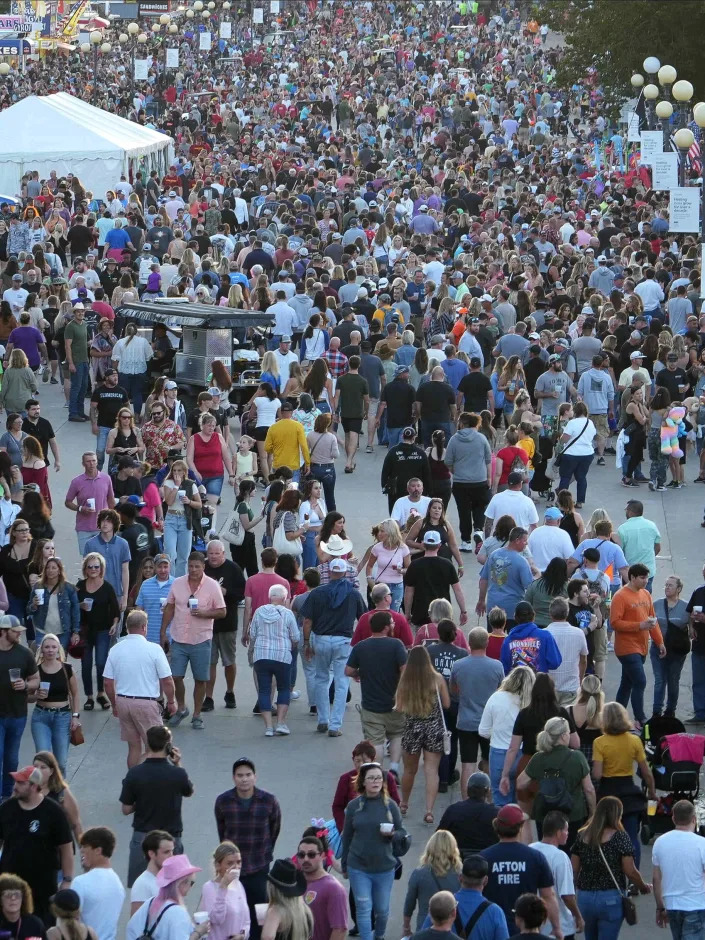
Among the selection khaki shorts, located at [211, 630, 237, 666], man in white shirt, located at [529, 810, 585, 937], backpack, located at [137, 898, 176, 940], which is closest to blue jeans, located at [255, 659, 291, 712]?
khaki shorts, located at [211, 630, 237, 666]

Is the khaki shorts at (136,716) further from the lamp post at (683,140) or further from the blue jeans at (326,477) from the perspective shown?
the lamp post at (683,140)

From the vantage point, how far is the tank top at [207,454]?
49.0 ft

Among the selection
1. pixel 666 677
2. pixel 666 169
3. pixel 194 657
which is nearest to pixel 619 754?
pixel 666 677

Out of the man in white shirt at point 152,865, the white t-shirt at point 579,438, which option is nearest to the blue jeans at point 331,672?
the man in white shirt at point 152,865

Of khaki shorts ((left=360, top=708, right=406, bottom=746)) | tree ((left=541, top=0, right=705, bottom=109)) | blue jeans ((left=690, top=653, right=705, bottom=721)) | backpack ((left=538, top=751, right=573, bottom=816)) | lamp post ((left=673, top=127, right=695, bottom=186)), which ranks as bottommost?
blue jeans ((left=690, top=653, right=705, bottom=721))

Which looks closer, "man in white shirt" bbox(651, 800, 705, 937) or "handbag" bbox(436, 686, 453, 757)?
"man in white shirt" bbox(651, 800, 705, 937)

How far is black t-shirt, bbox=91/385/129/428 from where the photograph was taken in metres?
17.0

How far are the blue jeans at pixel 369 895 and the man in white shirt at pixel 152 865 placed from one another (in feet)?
4.23

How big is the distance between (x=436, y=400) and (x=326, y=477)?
1679mm

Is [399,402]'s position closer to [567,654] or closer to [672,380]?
[672,380]

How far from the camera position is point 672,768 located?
10203 millimetres

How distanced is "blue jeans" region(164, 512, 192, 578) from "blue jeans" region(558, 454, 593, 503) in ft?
13.1

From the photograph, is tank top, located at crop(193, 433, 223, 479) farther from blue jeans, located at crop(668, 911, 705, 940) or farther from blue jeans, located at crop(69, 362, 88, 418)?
blue jeans, located at crop(668, 911, 705, 940)

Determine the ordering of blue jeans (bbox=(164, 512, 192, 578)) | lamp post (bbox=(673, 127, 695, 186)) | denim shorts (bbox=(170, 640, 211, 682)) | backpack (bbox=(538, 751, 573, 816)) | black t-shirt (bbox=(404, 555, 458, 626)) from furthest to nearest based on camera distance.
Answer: lamp post (bbox=(673, 127, 695, 186))
blue jeans (bbox=(164, 512, 192, 578))
black t-shirt (bbox=(404, 555, 458, 626))
denim shorts (bbox=(170, 640, 211, 682))
backpack (bbox=(538, 751, 573, 816))
